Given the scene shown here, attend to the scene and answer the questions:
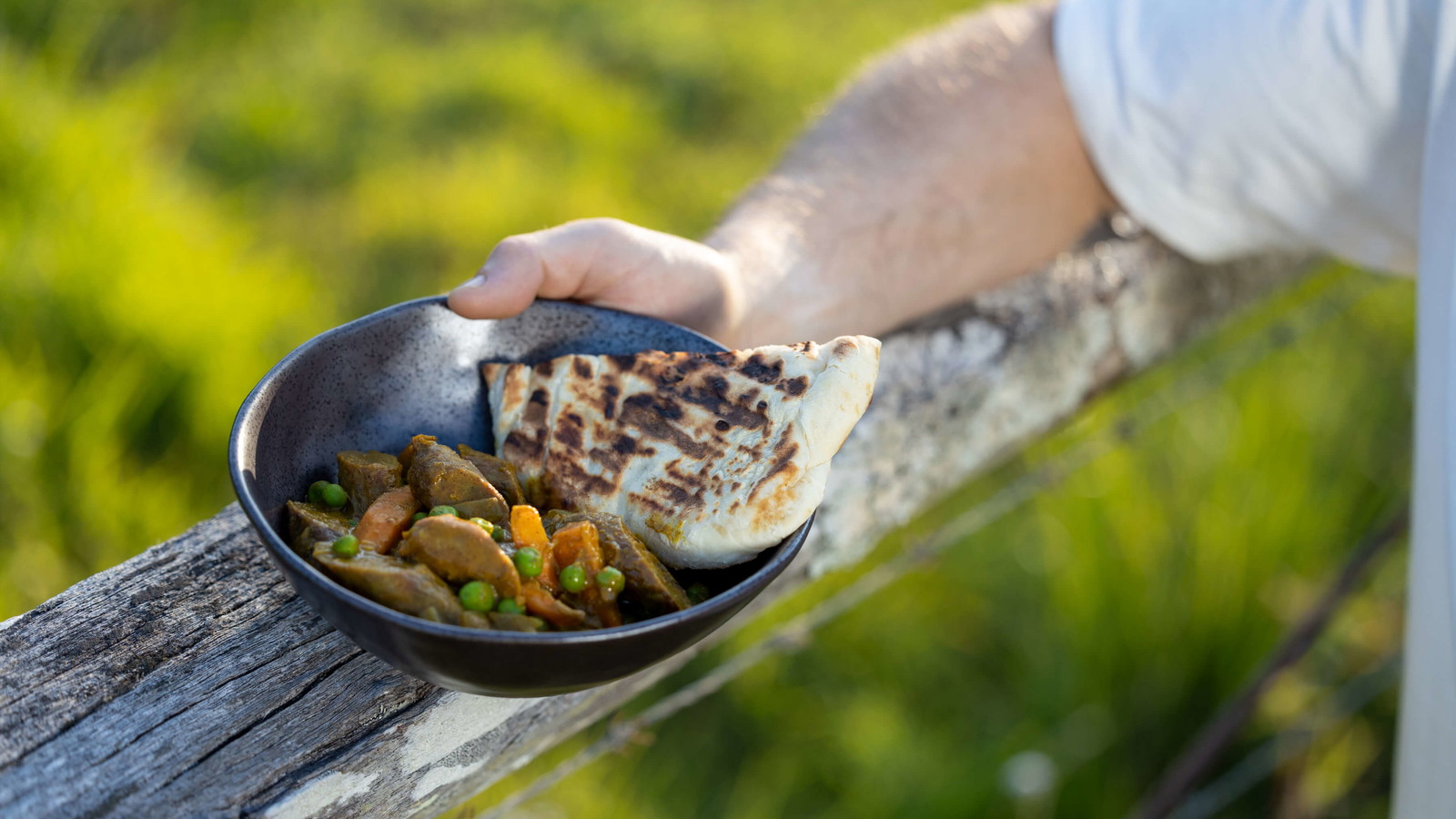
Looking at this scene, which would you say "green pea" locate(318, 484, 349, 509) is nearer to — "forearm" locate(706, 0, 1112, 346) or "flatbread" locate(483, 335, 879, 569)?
"flatbread" locate(483, 335, 879, 569)

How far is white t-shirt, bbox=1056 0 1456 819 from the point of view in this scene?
1.66m

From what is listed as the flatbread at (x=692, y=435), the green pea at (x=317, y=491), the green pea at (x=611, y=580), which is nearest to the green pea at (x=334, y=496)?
the green pea at (x=317, y=491)

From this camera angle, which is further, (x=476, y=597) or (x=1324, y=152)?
(x=1324, y=152)

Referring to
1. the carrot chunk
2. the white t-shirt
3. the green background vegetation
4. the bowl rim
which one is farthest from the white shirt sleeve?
the carrot chunk

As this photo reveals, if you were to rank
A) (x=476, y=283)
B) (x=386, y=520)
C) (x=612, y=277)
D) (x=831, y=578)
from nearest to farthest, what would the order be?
(x=386, y=520) < (x=476, y=283) < (x=612, y=277) < (x=831, y=578)

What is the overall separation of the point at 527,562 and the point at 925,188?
4.16 feet

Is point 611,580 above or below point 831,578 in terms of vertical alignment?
above

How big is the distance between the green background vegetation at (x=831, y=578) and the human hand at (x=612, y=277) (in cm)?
133

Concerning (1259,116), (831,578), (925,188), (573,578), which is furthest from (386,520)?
(831,578)

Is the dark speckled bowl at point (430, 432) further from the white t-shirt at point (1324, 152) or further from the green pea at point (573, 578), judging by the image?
the white t-shirt at point (1324, 152)

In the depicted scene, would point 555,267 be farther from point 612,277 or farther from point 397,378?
point 397,378

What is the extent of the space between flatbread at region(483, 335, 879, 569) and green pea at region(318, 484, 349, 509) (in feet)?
0.73

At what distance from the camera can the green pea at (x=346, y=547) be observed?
1.13 m

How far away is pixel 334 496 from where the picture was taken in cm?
131
